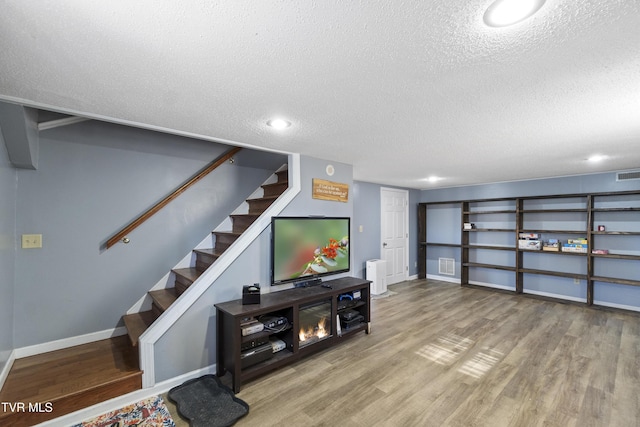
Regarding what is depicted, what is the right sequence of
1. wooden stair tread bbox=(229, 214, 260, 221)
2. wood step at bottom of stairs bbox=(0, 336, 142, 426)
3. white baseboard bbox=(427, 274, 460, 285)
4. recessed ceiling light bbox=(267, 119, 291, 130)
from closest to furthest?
wood step at bottom of stairs bbox=(0, 336, 142, 426) → recessed ceiling light bbox=(267, 119, 291, 130) → wooden stair tread bbox=(229, 214, 260, 221) → white baseboard bbox=(427, 274, 460, 285)

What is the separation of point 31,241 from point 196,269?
1431mm

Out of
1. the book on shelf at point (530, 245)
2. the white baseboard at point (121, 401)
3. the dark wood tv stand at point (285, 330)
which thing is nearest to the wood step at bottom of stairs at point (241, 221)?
the dark wood tv stand at point (285, 330)

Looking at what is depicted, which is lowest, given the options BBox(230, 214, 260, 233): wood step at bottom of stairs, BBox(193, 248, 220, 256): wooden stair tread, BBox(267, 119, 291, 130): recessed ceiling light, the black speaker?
the black speaker

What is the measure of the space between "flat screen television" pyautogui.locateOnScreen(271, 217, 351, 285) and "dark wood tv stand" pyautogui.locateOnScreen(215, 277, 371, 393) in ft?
0.59

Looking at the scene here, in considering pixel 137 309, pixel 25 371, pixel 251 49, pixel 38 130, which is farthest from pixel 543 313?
pixel 38 130

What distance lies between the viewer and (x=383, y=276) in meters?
5.25

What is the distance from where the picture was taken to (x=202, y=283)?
2447mm

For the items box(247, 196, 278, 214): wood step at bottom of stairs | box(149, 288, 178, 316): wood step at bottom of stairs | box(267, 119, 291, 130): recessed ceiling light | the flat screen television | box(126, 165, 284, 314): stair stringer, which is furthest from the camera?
box(247, 196, 278, 214): wood step at bottom of stairs

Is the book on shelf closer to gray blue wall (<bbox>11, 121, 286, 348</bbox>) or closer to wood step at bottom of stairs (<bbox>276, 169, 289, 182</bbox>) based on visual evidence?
wood step at bottom of stairs (<bbox>276, 169, 289, 182</bbox>)

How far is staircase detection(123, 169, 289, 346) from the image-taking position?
2627 millimetres

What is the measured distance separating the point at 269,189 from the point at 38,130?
230 centimetres

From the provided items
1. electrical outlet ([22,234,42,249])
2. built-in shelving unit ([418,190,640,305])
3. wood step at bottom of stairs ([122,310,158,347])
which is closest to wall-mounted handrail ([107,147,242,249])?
electrical outlet ([22,234,42,249])

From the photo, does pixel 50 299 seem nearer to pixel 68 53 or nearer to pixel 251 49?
pixel 68 53

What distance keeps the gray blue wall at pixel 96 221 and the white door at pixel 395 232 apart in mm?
3668
